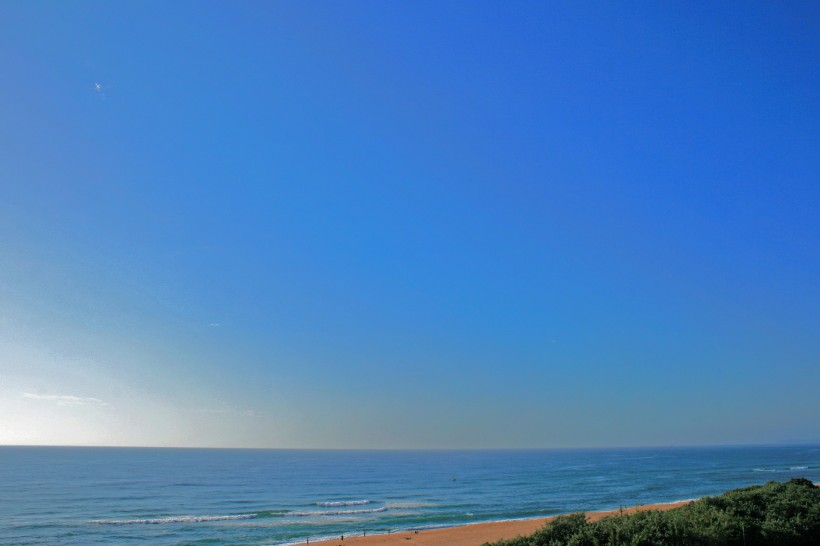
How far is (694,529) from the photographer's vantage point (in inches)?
592

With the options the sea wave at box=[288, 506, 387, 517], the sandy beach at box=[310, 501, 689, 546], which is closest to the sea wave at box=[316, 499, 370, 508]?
the sea wave at box=[288, 506, 387, 517]

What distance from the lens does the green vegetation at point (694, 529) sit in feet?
47.5

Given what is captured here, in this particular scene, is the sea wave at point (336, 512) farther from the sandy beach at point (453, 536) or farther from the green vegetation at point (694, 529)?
the green vegetation at point (694, 529)

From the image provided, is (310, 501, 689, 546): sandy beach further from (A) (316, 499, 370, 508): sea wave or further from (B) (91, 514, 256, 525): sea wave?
(A) (316, 499, 370, 508): sea wave

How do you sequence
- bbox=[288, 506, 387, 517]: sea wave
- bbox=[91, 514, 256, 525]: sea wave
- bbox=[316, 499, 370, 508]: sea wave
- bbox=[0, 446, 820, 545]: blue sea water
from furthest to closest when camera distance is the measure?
bbox=[316, 499, 370, 508]: sea wave → bbox=[288, 506, 387, 517]: sea wave → bbox=[91, 514, 256, 525]: sea wave → bbox=[0, 446, 820, 545]: blue sea water

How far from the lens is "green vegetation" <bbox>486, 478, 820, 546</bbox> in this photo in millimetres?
14492

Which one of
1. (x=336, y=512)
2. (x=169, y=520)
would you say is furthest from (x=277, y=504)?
(x=169, y=520)

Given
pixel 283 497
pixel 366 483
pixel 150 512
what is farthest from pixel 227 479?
pixel 150 512

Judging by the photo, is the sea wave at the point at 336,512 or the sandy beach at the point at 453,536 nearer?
the sandy beach at the point at 453,536

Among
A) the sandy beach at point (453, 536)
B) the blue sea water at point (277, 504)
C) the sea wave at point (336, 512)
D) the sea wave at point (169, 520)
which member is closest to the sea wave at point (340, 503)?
the blue sea water at point (277, 504)

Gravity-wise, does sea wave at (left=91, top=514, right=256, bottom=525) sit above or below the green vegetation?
below

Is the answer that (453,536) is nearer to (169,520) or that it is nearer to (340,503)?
(340,503)

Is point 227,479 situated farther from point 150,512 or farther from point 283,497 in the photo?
point 150,512

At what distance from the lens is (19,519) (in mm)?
47562
